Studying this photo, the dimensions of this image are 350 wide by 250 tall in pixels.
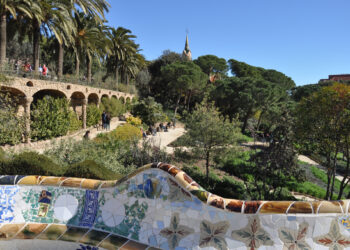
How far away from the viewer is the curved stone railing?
7.66 feet

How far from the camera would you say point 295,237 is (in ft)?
7.68

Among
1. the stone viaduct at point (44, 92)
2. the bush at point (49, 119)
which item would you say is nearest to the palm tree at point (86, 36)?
the stone viaduct at point (44, 92)

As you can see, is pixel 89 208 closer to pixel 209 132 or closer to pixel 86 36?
pixel 209 132

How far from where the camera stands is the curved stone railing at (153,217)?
233 cm

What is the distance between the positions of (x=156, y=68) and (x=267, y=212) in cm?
4035

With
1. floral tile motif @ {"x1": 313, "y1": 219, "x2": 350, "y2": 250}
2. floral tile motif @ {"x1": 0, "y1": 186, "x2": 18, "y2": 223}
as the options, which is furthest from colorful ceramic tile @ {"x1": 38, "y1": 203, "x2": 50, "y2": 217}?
floral tile motif @ {"x1": 313, "y1": 219, "x2": 350, "y2": 250}

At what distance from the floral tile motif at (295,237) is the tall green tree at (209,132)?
23.2 feet

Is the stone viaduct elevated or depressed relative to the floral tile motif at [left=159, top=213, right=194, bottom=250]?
elevated

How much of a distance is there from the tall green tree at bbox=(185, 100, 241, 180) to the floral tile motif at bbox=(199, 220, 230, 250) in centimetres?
695

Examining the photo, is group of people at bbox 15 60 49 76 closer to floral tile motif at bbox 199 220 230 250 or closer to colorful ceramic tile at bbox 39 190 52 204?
colorful ceramic tile at bbox 39 190 52 204

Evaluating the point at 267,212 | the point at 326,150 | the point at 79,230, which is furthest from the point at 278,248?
the point at 326,150

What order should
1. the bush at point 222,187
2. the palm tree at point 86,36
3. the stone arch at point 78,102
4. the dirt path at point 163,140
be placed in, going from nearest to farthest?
1. the bush at point 222,187
2. the dirt path at point 163,140
3. the stone arch at point 78,102
4. the palm tree at point 86,36

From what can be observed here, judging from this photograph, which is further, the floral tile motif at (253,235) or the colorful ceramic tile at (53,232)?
the colorful ceramic tile at (53,232)

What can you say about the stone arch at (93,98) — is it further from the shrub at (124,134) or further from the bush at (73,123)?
the shrub at (124,134)
